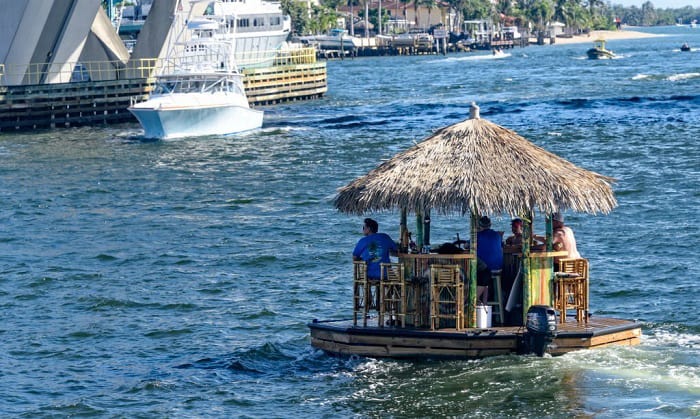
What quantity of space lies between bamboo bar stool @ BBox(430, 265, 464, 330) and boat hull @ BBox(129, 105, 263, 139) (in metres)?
31.5

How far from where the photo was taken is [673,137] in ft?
137

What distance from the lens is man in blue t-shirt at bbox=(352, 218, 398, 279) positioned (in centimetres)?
1498

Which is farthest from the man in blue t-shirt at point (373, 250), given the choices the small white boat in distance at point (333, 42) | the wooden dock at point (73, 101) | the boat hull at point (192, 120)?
the small white boat in distance at point (333, 42)

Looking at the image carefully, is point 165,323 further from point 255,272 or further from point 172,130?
point 172,130

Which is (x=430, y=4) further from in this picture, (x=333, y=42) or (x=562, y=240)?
(x=562, y=240)

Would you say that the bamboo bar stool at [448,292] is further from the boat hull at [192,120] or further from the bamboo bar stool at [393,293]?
the boat hull at [192,120]

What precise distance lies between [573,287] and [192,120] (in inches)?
1282

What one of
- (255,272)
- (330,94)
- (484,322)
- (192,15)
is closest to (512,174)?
(484,322)

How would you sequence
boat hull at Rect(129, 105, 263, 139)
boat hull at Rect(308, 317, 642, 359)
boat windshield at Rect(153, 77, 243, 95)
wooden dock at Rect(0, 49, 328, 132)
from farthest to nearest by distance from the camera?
wooden dock at Rect(0, 49, 328, 132) → boat windshield at Rect(153, 77, 243, 95) → boat hull at Rect(129, 105, 263, 139) → boat hull at Rect(308, 317, 642, 359)

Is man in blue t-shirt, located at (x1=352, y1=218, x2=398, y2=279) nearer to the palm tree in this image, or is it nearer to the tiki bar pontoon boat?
the tiki bar pontoon boat

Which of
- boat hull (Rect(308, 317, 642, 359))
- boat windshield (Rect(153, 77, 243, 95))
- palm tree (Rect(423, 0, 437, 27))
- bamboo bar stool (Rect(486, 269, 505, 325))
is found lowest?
boat hull (Rect(308, 317, 642, 359))

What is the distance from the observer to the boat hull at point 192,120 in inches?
1784

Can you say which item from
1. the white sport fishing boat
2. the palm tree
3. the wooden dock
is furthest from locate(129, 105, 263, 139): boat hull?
the palm tree

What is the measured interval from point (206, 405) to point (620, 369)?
14.0 ft
